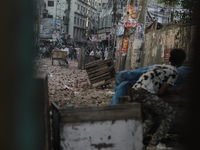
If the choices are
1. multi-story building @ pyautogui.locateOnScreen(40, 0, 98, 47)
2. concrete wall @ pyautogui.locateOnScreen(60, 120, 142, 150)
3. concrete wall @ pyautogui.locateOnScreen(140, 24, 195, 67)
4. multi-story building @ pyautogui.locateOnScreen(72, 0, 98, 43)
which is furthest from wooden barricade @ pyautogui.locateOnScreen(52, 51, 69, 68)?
multi-story building @ pyautogui.locateOnScreen(72, 0, 98, 43)

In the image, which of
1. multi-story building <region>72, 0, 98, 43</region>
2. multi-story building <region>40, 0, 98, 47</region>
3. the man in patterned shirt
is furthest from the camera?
multi-story building <region>72, 0, 98, 43</region>

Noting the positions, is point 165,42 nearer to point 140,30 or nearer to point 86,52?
point 140,30

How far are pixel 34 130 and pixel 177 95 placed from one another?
7.53ft

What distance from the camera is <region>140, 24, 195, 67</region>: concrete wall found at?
623 cm

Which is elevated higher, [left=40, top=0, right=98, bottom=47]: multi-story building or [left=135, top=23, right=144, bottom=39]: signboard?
[left=40, top=0, right=98, bottom=47]: multi-story building

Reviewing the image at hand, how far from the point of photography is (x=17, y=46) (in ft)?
6.31

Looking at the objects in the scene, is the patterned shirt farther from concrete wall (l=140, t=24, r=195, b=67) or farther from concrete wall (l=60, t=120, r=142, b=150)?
concrete wall (l=140, t=24, r=195, b=67)

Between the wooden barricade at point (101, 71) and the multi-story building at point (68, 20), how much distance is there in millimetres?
43116

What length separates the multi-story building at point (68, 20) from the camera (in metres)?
56.7

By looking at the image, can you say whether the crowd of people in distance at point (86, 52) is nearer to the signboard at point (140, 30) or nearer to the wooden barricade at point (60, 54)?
the wooden barricade at point (60, 54)

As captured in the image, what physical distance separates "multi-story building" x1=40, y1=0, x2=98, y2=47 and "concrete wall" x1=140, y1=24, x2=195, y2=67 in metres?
43.0

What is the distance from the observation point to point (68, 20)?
204 ft

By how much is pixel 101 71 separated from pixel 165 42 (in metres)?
2.93

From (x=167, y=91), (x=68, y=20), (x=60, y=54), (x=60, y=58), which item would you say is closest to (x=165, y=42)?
(x=167, y=91)
